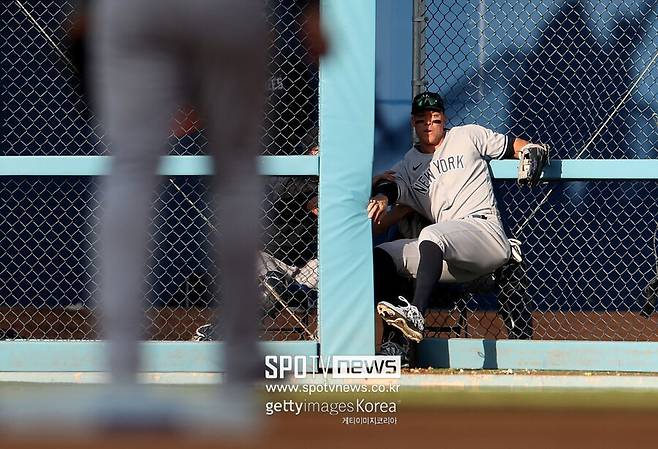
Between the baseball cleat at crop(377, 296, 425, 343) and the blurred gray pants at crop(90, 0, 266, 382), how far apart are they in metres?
2.54

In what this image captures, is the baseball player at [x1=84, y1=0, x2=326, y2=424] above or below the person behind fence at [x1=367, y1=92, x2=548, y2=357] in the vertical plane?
below

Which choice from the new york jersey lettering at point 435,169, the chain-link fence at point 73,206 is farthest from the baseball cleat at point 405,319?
the chain-link fence at point 73,206

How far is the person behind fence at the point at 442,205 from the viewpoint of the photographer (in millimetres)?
4844

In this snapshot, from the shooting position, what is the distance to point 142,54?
1956 millimetres

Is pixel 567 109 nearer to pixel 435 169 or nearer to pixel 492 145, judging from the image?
pixel 492 145

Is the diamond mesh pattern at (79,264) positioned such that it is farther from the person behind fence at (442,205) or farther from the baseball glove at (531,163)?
the baseball glove at (531,163)

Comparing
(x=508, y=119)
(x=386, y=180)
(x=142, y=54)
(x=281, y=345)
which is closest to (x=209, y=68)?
(x=142, y=54)

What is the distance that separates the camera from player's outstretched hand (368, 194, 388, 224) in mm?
4883

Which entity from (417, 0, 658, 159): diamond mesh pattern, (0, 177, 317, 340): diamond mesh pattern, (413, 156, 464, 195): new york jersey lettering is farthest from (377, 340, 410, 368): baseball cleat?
(417, 0, 658, 159): diamond mesh pattern

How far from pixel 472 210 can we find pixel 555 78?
90.9 inches

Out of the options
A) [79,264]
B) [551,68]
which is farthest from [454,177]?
[79,264]

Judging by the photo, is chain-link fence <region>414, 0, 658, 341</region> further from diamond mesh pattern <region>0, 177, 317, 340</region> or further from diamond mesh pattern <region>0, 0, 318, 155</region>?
diamond mesh pattern <region>0, 177, 317, 340</region>

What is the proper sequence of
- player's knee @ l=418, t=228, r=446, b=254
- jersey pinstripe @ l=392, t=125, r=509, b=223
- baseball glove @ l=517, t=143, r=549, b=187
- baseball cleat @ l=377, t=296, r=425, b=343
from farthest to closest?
jersey pinstripe @ l=392, t=125, r=509, b=223 → baseball glove @ l=517, t=143, r=549, b=187 → player's knee @ l=418, t=228, r=446, b=254 → baseball cleat @ l=377, t=296, r=425, b=343

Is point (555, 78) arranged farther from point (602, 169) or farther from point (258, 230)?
point (258, 230)
